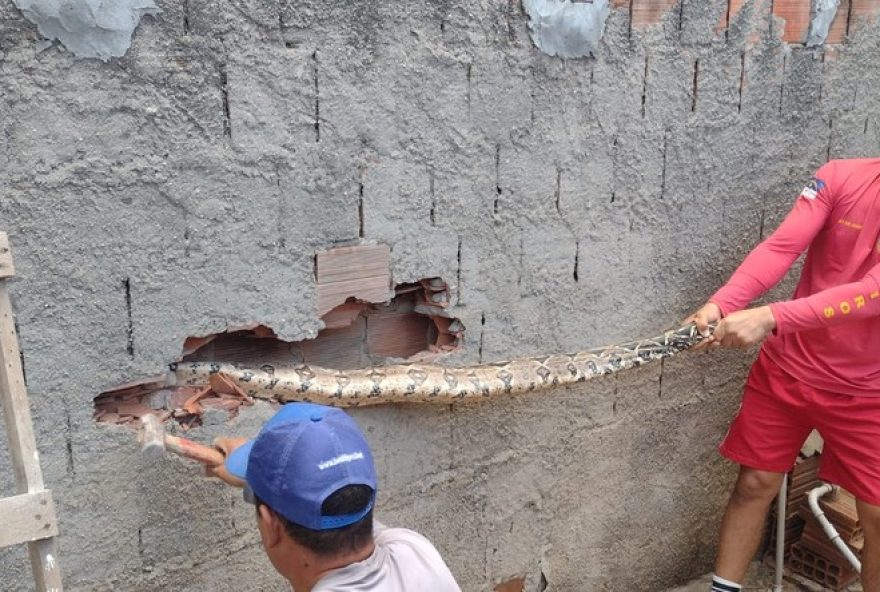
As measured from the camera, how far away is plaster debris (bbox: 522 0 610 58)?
3072 mm

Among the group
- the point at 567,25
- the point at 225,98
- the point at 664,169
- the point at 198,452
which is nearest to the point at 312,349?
the point at 198,452

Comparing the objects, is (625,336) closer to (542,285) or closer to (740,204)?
(542,285)

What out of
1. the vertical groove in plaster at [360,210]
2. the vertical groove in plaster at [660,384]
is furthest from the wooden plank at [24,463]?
the vertical groove in plaster at [660,384]

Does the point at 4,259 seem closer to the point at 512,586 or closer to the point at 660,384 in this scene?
the point at 512,586

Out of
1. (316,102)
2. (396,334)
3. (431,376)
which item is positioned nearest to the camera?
(316,102)

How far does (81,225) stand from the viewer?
230cm

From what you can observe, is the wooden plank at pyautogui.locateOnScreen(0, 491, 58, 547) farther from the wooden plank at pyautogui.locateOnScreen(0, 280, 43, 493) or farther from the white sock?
the white sock

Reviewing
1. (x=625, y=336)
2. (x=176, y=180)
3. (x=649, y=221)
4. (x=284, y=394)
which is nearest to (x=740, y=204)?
(x=649, y=221)

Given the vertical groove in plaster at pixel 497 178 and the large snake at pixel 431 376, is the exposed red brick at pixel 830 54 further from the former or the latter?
the vertical groove in plaster at pixel 497 178

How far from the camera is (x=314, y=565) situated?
1707 millimetres

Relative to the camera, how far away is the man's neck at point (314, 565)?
170 cm

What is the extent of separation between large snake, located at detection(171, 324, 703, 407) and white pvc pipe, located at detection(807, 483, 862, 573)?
139 centimetres

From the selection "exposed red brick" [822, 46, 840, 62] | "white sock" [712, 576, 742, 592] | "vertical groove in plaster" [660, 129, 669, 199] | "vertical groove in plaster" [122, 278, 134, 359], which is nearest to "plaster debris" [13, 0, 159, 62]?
"vertical groove in plaster" [122, 278, 134, 359]

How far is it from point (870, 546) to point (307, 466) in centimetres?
297
